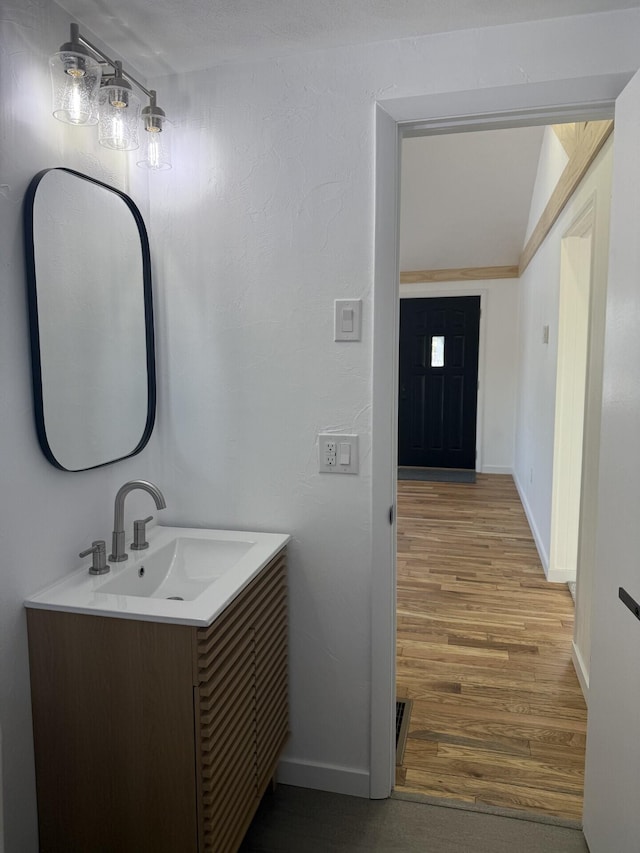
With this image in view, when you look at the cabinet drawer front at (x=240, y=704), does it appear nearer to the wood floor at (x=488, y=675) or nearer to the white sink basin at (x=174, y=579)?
the white sink basin at (x=174, y=579)

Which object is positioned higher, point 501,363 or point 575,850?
point 501,363

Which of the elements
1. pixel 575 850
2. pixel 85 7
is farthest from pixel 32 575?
pixel 575 850

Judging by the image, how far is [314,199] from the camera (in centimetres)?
188

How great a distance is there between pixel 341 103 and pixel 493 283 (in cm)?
512

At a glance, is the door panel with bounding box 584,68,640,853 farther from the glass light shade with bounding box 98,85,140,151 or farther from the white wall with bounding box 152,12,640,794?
the glass light shade with bounding box 98,85,140,151

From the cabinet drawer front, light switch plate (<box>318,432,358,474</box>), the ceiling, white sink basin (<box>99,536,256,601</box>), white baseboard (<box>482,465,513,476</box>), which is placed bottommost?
white baseboard (<box>482,465,513,476</box>)

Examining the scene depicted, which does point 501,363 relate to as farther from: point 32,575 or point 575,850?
point 32,575

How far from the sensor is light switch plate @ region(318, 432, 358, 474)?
75.5 inches

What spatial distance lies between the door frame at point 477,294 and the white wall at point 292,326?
4824mm

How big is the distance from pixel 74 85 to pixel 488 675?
2.61 m

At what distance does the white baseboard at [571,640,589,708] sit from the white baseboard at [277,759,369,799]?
3.44ft

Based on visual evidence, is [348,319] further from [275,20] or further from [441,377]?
[441,377]

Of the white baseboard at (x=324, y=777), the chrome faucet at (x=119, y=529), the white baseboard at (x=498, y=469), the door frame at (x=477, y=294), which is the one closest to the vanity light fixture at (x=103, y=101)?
the chrome faucet at (x=119, y=529)

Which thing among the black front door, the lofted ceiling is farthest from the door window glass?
the lofted ceiling
